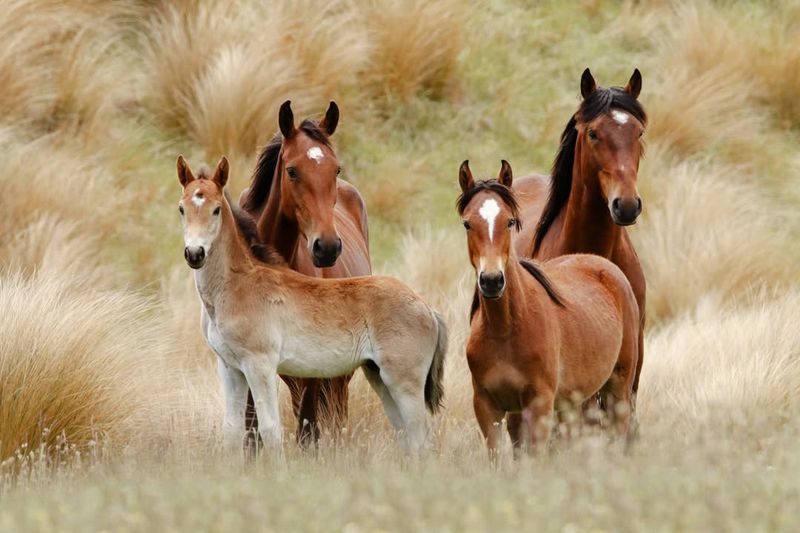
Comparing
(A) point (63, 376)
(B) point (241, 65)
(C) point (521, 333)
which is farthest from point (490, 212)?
(B) point (241, 65)

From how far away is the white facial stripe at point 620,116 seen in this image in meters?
8.12

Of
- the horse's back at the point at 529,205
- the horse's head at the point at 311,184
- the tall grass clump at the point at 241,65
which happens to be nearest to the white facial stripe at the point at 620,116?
the horse's back at the point at 529,205

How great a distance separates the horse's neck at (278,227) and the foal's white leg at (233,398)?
0.88 meters

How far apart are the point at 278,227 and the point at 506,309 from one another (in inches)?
57.4

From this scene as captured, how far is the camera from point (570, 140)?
342 inches

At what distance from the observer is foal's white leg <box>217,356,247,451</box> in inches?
272

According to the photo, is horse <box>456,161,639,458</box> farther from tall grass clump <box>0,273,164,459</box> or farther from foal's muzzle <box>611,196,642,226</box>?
tall grass clump <box>0,273,164,459</box>

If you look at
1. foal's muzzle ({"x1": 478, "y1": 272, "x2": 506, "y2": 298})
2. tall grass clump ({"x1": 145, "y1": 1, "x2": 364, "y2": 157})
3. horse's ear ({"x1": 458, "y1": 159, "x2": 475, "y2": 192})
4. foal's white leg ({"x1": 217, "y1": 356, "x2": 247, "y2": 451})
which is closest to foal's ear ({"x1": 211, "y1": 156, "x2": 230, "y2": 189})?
foal's white leg ({"x1": 217, "y1": 356, "x2": 247, "y2": 451})

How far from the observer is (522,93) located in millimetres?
15648

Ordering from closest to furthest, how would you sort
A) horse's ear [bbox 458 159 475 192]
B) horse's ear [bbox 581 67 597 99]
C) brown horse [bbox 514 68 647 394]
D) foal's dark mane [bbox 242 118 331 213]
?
horse's ear [bbox 458 159 475 192], foal's dark mane [bbox 242 118 331 213], brown horse [bbox 514 68 647 394], horse's ear [bbox 581 67 597 99]

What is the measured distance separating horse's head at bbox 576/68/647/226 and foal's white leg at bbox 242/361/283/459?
2144mm

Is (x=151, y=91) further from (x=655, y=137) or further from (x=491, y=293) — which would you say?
(x=491, y=293)

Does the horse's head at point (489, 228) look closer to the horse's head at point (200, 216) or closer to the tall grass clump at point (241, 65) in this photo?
the horse's head at point (200, 216)

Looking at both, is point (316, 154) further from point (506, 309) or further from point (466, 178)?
point (506, 309)
